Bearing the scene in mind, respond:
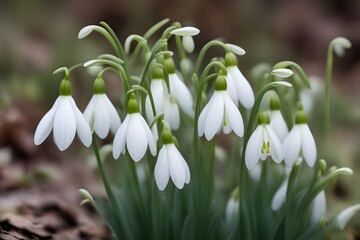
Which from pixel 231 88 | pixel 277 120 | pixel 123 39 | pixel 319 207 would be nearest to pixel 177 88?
pixel 231 88

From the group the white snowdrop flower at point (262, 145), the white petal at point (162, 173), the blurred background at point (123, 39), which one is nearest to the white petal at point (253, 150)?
the white snowdrop flower at point (262, 145)

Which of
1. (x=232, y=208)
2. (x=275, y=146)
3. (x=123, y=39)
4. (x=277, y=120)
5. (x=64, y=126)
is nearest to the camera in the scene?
(x=64, y=126)

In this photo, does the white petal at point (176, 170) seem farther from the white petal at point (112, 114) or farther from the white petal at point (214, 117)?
the white petal at point (112, 114)

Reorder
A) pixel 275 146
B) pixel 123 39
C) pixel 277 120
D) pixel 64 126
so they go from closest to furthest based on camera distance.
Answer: pixel 64 126, pixel 275 146, pixel 277 120, pixel 123 39

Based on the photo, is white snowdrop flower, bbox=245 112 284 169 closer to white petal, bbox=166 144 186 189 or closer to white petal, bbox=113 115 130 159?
white petal, bbox=166 144 186 189

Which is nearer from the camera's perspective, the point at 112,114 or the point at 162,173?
the point at 162,173

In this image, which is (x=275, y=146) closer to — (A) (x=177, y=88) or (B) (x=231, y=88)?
(B) (x=231, y=88)
